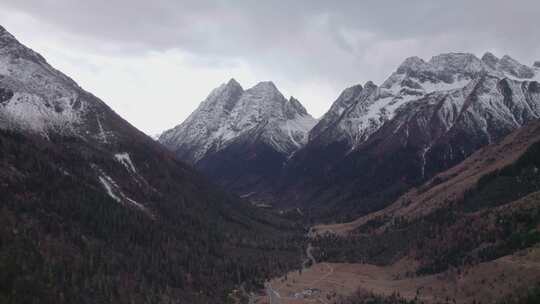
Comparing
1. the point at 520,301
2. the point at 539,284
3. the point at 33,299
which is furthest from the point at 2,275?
the point at 539,284

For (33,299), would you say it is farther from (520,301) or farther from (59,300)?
(520,301)

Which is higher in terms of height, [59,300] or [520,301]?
[520,301]

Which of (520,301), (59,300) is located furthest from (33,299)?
(520,301)

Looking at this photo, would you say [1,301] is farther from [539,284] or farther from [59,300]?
[539,284]

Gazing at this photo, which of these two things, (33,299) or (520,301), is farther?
(33,299)

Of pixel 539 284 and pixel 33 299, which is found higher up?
pixel 539 284

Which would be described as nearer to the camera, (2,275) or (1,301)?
(1,301)

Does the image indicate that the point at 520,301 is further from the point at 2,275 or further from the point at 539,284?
the point at 2,275

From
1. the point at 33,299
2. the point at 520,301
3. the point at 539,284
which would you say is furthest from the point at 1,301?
the point at 539,284
